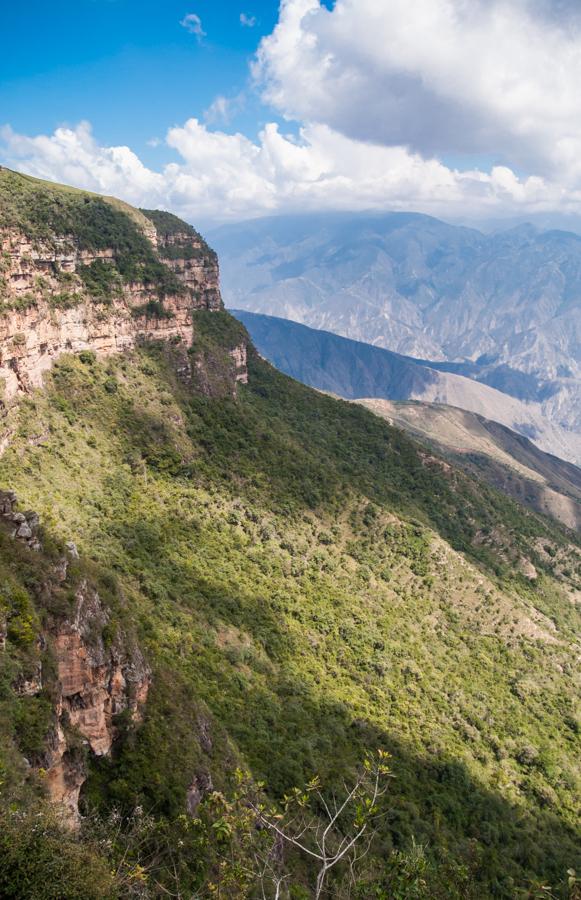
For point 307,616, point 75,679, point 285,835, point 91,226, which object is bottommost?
point 307,616

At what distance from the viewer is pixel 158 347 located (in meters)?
80.2

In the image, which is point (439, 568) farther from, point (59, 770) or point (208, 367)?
point (59, 770)

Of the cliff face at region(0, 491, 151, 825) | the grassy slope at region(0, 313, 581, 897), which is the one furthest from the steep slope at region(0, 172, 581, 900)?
the grassy slope at region(0, 313, 581, 897)

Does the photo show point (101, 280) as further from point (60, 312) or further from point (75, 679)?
point (75, 679)

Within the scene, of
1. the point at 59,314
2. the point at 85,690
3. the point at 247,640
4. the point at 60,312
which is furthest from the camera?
the point at 60,312

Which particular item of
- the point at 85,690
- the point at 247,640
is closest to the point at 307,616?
the point at 247,640

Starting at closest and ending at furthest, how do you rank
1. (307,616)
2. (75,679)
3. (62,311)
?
(75,679) → (307,616) → (62,311)

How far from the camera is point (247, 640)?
166 feet

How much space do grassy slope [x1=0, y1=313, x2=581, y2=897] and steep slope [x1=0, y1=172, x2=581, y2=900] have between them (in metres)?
0.26

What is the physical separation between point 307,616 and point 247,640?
986 cm

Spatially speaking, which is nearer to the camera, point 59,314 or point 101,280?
point 59,314

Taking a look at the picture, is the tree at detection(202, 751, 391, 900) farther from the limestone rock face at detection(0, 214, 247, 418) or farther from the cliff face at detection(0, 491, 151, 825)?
the limestone rock face at detection(0, 214, 247, 418)

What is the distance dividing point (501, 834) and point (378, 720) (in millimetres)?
12385

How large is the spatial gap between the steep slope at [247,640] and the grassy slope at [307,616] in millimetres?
264
